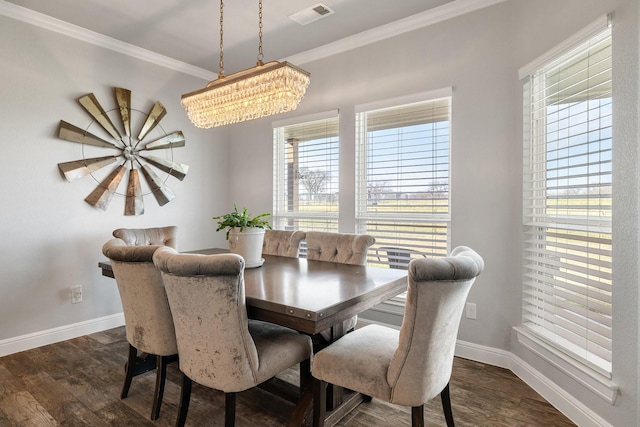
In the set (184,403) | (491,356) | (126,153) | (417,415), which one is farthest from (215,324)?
(126,153)

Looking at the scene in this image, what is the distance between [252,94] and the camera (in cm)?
231

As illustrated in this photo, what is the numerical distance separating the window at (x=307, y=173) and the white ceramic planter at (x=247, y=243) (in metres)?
1.37

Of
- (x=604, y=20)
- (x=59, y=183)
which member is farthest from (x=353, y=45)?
(x=59, y=183)

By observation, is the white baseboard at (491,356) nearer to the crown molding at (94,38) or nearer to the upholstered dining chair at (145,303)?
the upholstered dining chair at (145,303)

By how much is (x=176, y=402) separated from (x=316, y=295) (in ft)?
4.04

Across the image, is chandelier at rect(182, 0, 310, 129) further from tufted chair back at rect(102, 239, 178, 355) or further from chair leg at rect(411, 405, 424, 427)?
chair leg at rect(411, 405, 424, 427)

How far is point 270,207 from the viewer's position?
4.22 m

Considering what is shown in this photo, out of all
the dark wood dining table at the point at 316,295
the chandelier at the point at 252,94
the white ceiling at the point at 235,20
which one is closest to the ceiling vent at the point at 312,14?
the white ceiling at the point at 235,20

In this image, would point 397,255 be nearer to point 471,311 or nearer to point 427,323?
point 471,311

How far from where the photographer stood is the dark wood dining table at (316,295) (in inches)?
60.0

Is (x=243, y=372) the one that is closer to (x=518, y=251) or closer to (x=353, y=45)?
(x=518, y=251)

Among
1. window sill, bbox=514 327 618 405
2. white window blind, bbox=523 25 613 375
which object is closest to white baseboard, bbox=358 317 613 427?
window sill, bbox=514 327 618 405

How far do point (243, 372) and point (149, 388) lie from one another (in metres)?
1.16

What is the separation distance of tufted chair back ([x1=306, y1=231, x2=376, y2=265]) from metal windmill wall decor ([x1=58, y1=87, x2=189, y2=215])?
200cm
